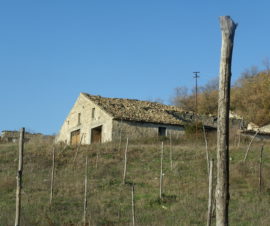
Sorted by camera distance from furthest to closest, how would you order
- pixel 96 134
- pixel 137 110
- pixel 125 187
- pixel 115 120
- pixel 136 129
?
pixel 137 110 < pixel 96 134 < pixel 136 129 < pixel 115 120 < pixel 125 187

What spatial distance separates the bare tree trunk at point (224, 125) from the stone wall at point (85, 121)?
28.4 m

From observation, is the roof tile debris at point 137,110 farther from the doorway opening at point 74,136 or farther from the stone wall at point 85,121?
the doorway opening at point 74,136

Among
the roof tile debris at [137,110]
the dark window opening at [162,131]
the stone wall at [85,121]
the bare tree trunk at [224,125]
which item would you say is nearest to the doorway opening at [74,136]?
the stone wall at [85,121]

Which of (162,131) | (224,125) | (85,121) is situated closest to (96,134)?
(85,121)

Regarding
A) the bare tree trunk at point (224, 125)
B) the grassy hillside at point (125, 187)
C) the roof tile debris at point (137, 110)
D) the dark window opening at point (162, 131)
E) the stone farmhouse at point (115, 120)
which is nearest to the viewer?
the bare tree trunk at point (224, 125)

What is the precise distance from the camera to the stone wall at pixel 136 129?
35906 millimetres

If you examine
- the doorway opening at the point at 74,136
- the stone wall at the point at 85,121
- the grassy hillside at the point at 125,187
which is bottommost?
the grassy hillside at the point at 125,187

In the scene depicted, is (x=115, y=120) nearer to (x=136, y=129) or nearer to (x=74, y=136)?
(x=136, y=129)

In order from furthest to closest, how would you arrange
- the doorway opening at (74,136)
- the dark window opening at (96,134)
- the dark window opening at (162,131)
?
the doorway opening at (74,136) → the dark window opening at (162,131) → the dark window opening at (96,134)

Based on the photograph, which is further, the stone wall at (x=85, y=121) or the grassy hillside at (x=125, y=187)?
the stone wall at (x=85, y=121)

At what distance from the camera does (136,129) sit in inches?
1443

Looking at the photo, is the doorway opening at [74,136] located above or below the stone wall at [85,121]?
below

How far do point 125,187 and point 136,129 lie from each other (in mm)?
15889

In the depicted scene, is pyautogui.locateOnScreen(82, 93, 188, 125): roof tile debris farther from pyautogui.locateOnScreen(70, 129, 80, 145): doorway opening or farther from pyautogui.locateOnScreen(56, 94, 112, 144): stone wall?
pyautogui.locateOnScreen(70, 129, 80, 145): doorway opening
